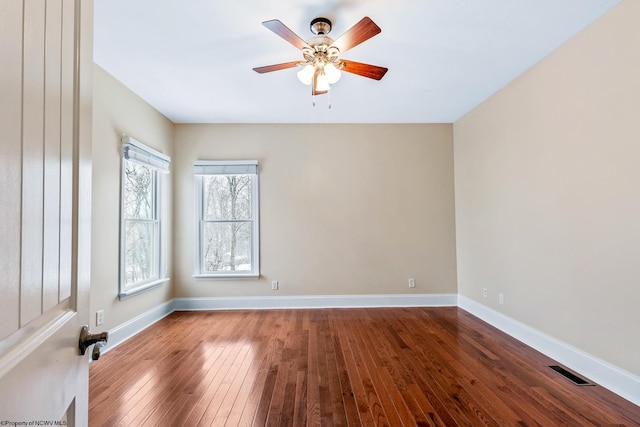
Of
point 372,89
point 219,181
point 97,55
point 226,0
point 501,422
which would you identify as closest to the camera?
point 501,422

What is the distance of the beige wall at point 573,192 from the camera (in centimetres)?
209

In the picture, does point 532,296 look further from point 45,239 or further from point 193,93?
point 193,93

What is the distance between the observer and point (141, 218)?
365 cm

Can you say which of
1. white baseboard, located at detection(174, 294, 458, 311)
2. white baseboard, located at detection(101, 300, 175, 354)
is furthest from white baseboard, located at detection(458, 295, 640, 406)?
white baseboard, located at detection(101, 300, 175, 354)

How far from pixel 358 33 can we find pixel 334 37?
519mm

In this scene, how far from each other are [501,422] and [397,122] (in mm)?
3695

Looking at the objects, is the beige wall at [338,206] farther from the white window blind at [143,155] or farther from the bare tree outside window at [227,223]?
the white window blind at [143,155]

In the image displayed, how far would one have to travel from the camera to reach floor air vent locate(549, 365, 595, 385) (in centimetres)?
229

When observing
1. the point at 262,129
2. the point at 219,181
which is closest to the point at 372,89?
the point at 262,129

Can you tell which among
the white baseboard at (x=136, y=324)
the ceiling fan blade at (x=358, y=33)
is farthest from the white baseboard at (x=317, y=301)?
the ceiling fan blade at (x=358, y=33)

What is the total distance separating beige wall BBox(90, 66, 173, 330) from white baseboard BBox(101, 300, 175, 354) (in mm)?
65

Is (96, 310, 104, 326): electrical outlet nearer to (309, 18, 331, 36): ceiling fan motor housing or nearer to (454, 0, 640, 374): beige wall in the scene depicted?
(309, 18, 331, 36): ceiling fan motor housing

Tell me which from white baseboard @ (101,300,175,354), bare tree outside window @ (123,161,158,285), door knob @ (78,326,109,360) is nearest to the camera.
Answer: door knob @ (78,326,109,360)

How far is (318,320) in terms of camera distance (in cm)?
381
